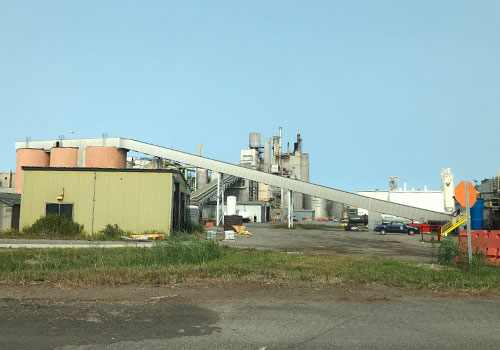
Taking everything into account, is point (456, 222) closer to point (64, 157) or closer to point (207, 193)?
point (207, 193)

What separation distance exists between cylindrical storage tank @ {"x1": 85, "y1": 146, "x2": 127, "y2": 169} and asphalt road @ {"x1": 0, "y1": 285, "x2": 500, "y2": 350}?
50403 mm

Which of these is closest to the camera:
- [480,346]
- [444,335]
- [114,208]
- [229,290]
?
[480,346]

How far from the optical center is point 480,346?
5.79m

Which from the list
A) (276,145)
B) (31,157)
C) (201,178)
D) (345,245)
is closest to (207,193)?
(201,178)

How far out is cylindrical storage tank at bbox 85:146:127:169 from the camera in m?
57.8

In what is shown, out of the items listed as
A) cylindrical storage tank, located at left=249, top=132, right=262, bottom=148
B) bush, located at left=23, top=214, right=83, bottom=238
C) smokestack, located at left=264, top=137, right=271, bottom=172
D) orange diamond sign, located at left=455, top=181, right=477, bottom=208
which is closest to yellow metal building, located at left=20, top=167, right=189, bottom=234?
bush, located at left=23, top=214, right=83, bottom=238

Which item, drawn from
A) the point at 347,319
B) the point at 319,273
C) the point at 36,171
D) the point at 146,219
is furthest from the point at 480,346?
the point at 36,171

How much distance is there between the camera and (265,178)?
55750 mm

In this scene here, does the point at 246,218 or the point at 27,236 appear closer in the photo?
the point at 27,236

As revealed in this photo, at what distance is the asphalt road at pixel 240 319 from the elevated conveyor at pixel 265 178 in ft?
143

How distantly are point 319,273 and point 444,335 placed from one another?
5798 millimetres

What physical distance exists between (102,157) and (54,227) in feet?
102

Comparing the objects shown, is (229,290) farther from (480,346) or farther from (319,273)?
(480,346)

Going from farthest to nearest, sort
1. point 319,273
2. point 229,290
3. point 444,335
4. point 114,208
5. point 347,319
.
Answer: point 114,208 < point 319,273 < point 229,290 < point 347,319 < point 444,335
